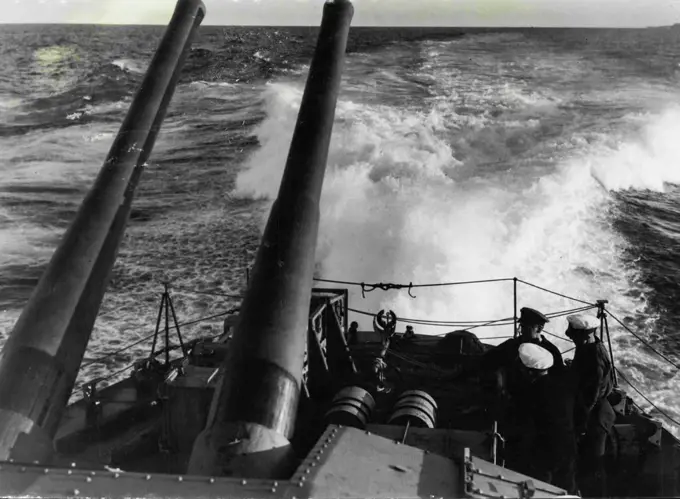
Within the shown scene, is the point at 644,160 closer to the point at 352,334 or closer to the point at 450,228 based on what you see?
the point at 450,228

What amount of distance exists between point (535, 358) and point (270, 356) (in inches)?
104

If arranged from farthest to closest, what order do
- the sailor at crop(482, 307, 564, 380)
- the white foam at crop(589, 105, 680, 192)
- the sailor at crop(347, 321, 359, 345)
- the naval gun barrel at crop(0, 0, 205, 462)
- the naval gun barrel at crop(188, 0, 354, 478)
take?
1. the white foam at crop(589, 105, 680, 192)
2. the sailor at crop(347, 321, 359, 345)
3. the sailor at crop(482, 307, 564, 380)
4. the naval gun barrel at crop(0, 0, 205, 462)
5. the naval gun barrel at crop(188, 0, 354, 478)

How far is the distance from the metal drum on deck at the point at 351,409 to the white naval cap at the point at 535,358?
1441mm

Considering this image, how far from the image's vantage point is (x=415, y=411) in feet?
17.9

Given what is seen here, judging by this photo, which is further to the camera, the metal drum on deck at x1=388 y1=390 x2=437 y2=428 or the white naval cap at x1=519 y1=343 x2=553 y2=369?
the white naval cap at x1=519 y1=343 x2=553 y2=369

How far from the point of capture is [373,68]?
105 ft

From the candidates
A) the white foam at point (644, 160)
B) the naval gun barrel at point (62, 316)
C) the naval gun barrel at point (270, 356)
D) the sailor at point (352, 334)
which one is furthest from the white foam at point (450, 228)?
the naval gun barrel at point (270, 356)

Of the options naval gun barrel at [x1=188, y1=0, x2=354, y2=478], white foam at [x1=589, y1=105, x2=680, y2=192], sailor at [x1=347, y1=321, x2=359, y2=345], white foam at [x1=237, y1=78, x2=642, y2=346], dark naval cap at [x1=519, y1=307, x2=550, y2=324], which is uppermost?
white foam at [x1=589, y1=105, x2=680, y2=192]

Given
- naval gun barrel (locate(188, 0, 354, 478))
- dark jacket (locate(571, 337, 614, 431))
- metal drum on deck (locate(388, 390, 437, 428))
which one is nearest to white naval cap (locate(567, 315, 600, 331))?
dark jacket (locate(571, 337, 614, 431))

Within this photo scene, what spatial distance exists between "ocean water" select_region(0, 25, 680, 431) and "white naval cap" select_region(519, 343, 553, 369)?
7.74m

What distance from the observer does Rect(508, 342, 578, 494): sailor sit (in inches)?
213

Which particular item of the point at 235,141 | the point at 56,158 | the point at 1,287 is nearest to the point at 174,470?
the point at 1,287

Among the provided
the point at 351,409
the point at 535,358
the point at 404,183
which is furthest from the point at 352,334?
the point at 404,183

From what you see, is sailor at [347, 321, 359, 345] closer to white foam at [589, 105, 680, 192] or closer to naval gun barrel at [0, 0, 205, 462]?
naval gun barrel at [0, 0, 205, 462]
